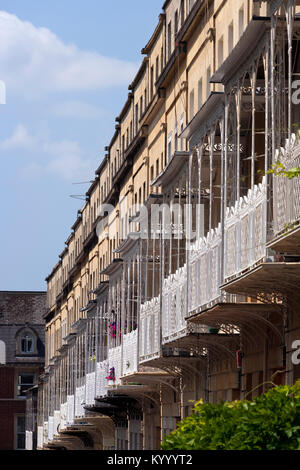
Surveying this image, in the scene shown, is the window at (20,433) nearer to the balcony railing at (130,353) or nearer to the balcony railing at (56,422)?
the balcony railing at (56,422)

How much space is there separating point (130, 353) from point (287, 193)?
64.7 ft

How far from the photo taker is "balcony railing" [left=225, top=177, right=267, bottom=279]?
659 inches

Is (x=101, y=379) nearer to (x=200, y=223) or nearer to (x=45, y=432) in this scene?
(x=200, y=223)

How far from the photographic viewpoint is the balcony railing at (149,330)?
29.0 m

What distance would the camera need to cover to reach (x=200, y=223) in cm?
2348

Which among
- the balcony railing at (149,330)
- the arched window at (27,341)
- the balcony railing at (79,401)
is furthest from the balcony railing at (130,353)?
the arched window at (27,341)

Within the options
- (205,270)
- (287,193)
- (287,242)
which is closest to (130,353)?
(205,270)

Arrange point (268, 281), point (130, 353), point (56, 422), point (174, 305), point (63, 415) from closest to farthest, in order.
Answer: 1. point (268, 281)
2. point (174, 305)
3. point (130, 353)
4. point (63, 415)
5. point (56, 422)

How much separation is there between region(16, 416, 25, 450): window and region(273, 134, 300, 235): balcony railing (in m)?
86.9

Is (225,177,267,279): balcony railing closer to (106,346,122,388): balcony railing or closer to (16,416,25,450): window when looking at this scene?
(106,346,122,388): balcony railing

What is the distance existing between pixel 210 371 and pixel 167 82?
10.1 meters

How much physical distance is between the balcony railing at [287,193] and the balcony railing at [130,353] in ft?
58.6
